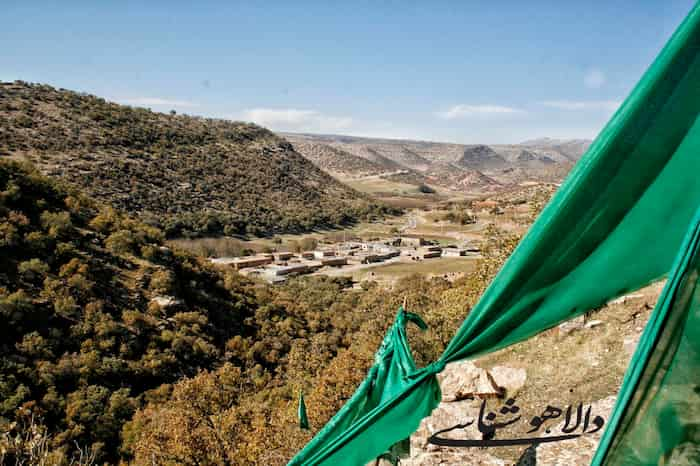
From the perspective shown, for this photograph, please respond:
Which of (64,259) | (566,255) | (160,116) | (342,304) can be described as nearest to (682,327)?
(566,255)

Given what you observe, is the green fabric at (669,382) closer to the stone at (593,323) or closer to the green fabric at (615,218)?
the green fabric at (615,218)

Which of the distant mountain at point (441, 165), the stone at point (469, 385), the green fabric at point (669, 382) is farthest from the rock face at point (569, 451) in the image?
the distant mountain at point (441, 165)

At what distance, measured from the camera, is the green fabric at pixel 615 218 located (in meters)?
1.63

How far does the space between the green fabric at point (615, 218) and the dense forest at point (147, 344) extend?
209 inches

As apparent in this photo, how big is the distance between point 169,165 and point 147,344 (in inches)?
1327

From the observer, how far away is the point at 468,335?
2.09 meters

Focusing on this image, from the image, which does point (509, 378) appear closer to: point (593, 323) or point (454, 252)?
point (593, 323)

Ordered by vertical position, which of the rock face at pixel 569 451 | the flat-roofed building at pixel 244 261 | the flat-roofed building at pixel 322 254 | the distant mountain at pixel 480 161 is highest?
the distant mountain at pixel 480 161

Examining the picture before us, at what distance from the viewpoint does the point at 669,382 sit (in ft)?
4.42

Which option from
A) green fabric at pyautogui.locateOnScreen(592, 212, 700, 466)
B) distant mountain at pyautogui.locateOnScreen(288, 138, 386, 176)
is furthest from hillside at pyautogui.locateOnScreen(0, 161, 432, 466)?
distant mountain at pyautogui.locateOnScreen(288, 138, 386, 176)

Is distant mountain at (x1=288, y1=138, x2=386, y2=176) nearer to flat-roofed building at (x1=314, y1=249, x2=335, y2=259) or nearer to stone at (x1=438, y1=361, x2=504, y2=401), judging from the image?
flat-roofed building at (x1=314, y1=249, x2=335, y2=259)

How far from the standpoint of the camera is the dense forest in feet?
30.6

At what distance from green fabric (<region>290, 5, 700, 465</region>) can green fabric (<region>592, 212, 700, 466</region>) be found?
0.43 m

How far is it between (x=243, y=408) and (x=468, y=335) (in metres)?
9.23
